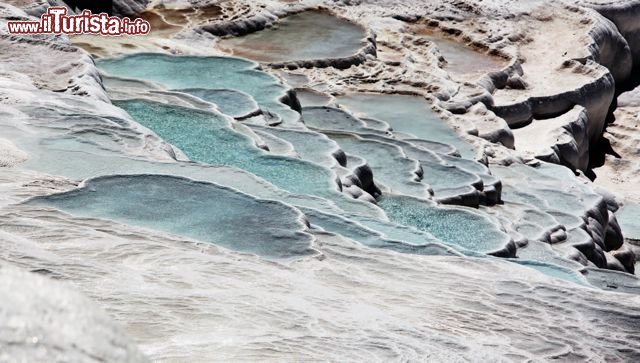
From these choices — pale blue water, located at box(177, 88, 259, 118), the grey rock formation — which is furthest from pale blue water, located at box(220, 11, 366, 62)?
the grey rock formation

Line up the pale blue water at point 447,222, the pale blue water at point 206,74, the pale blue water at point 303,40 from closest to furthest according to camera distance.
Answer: the pale blue water at point 447,222 < the pale blue water at point 206,74 < the pale blue water at point 303,40

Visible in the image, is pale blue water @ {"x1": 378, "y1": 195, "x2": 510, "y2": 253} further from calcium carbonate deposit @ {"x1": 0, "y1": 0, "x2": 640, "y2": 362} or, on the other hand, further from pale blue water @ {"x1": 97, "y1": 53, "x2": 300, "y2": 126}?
pale blue water @ {"x1": 97, "y1": 53, "x2": 300, "y2": 126}

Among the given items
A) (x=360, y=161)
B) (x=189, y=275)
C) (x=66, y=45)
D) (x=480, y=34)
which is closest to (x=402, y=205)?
(x=360, y=161)

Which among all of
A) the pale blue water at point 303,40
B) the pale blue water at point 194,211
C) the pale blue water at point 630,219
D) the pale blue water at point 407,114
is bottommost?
the pale blue water at point 630,219

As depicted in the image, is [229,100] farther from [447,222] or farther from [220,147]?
[447,222]

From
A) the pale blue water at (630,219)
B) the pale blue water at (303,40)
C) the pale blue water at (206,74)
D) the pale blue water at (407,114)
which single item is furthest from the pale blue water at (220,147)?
the pale blue water at (630,219)

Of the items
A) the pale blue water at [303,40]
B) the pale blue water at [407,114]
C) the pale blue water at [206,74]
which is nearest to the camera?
the pale blue water at [206,74]

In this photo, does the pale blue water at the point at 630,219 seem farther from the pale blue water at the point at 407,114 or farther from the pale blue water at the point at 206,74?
the pale blue water at the point at 206,74
